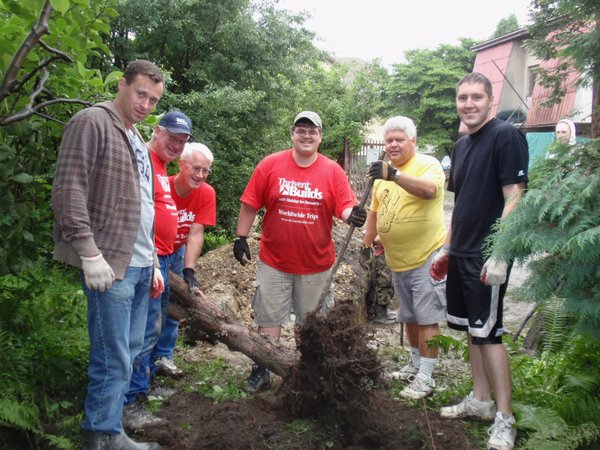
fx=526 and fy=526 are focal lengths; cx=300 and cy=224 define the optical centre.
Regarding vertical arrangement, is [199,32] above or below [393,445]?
above

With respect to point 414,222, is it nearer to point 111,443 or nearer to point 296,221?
point 296,221

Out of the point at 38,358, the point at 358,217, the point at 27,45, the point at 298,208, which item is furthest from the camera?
the point at 298,208

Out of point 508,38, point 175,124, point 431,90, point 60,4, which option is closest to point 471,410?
point 175,124

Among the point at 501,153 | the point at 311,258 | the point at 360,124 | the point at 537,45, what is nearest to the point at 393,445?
the point at 311,258

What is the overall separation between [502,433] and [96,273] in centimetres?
266

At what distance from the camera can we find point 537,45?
10898mm

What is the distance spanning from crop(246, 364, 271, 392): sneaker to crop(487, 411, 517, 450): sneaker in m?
1.81

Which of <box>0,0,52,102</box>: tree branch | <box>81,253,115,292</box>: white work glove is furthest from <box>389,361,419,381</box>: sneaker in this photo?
<box>0,0,52,102</box>: tree branch

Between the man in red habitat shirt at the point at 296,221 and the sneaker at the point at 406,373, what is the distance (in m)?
0.92

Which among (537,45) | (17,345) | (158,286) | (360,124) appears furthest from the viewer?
(360,124)

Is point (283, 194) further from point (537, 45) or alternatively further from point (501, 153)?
point (537, 45)

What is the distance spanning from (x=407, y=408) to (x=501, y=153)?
80.6 inches

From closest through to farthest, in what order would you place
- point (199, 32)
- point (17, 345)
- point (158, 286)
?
point (158, 286), point (17, 345), point (199, 32)

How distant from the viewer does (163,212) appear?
153 inches
